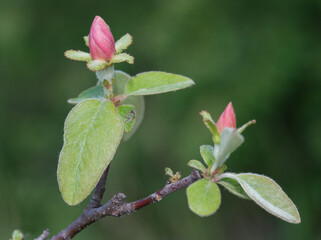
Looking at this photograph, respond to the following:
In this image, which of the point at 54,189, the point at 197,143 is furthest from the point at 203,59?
the point at 54,189

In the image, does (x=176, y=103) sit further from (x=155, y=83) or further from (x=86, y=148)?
(x=86, y=148)

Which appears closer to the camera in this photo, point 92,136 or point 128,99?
point 92,136

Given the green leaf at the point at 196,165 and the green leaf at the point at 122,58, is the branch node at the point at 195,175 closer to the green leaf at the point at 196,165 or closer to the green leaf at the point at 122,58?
the green leaf at the point at 196,165

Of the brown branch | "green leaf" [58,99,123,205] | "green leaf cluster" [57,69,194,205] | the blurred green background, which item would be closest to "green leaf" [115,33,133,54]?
"green leaf cluster" [57,69,194,205]

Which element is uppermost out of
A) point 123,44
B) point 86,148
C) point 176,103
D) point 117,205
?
point 123,44

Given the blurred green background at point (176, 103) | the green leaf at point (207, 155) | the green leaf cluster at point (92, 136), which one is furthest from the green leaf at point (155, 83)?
the blurred green background at point (176, 103)

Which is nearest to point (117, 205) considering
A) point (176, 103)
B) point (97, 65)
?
point (97, 65)

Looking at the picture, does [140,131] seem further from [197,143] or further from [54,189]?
[54,189]
